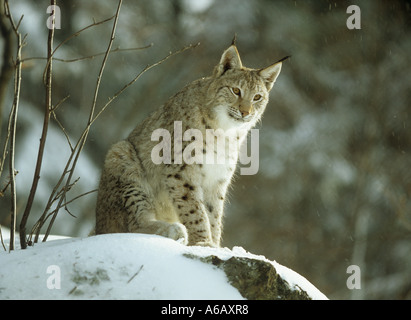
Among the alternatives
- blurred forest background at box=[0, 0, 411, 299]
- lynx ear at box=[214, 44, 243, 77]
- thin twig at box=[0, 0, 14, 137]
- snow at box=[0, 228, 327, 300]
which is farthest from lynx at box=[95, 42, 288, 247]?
blurred forest background at box=[0, 0, 411, 299]

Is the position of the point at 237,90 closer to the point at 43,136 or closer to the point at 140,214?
the point at 140,214

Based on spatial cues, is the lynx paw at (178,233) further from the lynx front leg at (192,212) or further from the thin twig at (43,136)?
the thin twig at (43,136)

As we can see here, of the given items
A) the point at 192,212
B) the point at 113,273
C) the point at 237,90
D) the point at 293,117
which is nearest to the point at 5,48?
the point at 237,90

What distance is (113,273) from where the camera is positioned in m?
3.47

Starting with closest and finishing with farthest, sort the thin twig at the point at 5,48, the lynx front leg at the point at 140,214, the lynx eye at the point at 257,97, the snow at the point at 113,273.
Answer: the snow at the point at 113,273
the lynx front leg at the point at 140,214
the lynx eye at the point at 257,97
the thin twig at the point at 5,48

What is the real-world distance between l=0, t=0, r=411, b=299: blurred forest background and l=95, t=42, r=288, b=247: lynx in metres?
8.37

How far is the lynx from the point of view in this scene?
16.3ft

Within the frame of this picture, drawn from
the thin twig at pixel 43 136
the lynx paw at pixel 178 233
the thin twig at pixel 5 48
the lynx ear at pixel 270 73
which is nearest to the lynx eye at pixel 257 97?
the lynx ear at pixel 270 73

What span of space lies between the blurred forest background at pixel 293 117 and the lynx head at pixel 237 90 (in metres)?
8.45

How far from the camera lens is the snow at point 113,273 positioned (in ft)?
11.0

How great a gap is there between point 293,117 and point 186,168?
1185 cm

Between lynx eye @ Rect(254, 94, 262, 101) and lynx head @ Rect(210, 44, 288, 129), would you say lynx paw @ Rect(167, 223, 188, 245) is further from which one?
lynx eye @ Rect(254, 94, 262, 101)
